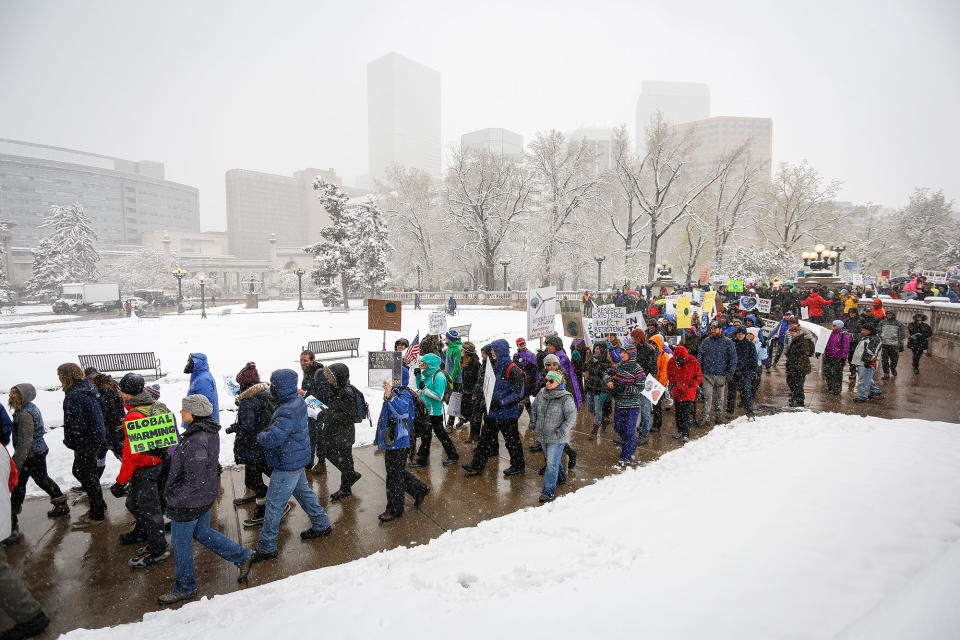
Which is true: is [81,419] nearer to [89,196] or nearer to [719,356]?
[719,356]

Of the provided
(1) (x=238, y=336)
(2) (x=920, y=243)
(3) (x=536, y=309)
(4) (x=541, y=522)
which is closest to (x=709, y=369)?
(3) (x=536, y=309)

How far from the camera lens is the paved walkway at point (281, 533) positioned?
13.5 feet

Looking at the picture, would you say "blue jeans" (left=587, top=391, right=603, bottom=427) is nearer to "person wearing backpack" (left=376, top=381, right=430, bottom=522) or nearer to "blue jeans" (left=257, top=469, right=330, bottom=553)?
"person wearing backpack" (left=376, top=381, right=430, bottom=522)

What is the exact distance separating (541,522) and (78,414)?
207 inches

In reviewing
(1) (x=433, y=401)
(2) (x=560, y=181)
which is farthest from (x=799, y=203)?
(1) (x=433, y=401)

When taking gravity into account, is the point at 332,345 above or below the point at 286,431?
below

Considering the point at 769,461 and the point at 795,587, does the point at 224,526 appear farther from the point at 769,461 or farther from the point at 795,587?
the point at 769,461

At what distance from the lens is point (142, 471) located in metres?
4.41

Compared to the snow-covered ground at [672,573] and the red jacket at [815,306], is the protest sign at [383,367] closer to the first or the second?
the snow-covered ground at [672,573]

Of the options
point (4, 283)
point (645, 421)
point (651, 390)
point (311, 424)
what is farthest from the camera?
point (4, 283)

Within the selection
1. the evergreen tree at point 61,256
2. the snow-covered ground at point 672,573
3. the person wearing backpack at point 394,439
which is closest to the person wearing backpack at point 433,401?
the person wearing backpack at point 394,439

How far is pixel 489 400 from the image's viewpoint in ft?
21.8

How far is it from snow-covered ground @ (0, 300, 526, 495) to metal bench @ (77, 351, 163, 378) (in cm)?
64

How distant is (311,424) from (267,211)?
177332mm
